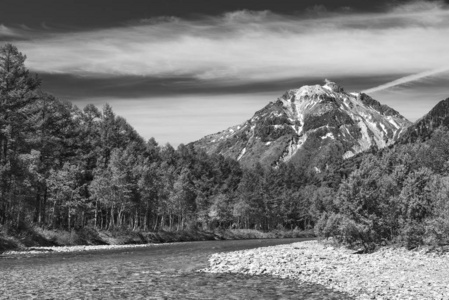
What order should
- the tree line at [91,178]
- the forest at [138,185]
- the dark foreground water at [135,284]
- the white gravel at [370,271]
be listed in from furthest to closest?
the tree line at [91,178]
the forest at [138,185]
the dark foreground water at [135,284]
the white gravel at [370,271]

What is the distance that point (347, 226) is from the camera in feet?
151

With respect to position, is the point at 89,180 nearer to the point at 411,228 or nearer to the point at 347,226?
the point at 347,226

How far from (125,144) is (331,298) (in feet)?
312

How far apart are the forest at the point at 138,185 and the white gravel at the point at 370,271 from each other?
631cm

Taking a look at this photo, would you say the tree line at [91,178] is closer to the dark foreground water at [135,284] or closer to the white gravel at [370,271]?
the dark foreground water at [135,284]

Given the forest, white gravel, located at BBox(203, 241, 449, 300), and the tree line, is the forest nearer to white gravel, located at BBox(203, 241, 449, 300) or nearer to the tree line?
the tree line

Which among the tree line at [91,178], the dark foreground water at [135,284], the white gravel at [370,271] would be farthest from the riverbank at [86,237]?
the white gravel at [370,271]

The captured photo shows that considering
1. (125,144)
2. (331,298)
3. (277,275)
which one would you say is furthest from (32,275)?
(125,144)

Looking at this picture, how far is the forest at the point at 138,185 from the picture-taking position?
155 feet

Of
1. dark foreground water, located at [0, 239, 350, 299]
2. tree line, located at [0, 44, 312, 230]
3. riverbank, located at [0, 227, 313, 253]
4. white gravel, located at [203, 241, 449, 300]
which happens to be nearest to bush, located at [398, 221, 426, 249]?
white gravel, located at [203, 241, 449, 300]

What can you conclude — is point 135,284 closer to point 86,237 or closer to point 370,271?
point 370,271

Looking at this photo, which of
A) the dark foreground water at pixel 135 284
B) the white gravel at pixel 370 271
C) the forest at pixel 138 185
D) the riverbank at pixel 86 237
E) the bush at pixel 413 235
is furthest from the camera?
the riverbank at pixel 86 237

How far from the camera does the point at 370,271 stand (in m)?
28.9

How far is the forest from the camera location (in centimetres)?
4722
